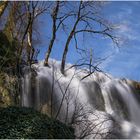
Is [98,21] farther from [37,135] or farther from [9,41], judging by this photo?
[37,135]

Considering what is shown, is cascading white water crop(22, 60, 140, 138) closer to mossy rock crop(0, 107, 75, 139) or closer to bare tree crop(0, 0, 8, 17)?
bare tree crop(0, 0, 8, 17)

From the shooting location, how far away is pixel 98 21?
23.2m

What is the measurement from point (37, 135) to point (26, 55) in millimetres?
9617

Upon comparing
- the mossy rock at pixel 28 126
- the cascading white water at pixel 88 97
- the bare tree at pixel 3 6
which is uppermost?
the bare tree at pixel 3 6

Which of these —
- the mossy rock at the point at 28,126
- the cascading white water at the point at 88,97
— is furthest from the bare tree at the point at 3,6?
the mossy rock at the point at 28,126

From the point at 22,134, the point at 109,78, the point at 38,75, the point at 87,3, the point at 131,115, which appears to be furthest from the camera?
the point at 87,3

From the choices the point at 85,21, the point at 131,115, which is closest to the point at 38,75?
the point at 131,115

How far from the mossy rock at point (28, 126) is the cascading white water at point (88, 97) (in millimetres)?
6365

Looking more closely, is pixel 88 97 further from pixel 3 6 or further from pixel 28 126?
pixel 28 126

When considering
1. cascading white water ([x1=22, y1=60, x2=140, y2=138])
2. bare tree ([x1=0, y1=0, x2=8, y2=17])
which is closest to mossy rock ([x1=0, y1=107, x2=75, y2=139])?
cascading white water ([x1=22, y1=60, x2=140, y2=138])

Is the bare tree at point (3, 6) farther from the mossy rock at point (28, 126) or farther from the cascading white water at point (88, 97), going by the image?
the mossy rock at point (28, 126)

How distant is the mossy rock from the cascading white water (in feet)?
20.9

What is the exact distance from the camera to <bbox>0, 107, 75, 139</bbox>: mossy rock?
6951mm

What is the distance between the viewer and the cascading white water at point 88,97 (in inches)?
589
